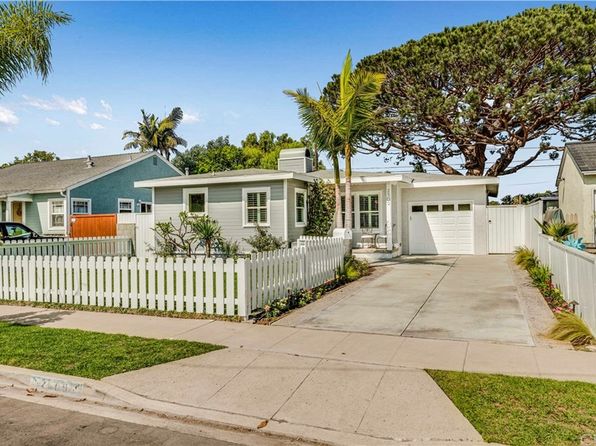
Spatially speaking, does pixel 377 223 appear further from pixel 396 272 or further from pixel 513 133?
pixel 513 133

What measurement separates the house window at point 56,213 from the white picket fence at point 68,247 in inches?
229

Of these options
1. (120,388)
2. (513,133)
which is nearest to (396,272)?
(120,388)

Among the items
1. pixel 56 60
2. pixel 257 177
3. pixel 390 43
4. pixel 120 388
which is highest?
pixel 390 43

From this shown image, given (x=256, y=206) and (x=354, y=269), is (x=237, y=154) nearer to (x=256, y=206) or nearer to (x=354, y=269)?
(x=256, y=206)

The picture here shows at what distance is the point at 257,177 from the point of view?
15859 millimetres

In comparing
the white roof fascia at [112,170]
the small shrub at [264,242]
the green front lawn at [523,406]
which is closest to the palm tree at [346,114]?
the small shrub at [264,242]

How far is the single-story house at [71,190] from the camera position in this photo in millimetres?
21266

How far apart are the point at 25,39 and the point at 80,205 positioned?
14.5 m

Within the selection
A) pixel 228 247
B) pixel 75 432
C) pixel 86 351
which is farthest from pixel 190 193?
pixel 75 432

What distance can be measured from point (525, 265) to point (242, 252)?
9820 mm

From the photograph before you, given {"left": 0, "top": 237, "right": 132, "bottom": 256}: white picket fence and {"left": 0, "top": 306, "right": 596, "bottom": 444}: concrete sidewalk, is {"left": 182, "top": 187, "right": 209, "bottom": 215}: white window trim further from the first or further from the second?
{"left": 0, "top": 306, "right": 596, "bottom": 444}: concrete sidewalk

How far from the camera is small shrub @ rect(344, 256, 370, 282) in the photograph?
1158 centimetres

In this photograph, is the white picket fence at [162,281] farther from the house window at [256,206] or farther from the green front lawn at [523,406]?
the house window at [256,206]

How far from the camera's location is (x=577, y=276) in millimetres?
6570
